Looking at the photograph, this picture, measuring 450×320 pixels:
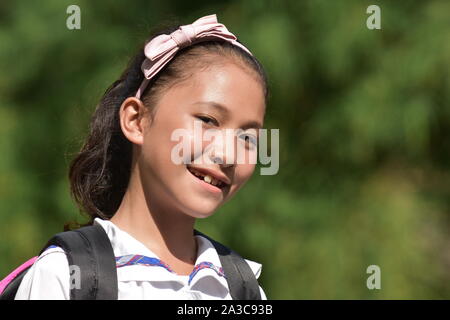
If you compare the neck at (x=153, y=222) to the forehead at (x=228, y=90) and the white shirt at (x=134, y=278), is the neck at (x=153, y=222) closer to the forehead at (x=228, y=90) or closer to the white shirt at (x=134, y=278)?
the white shirt at (x=134, y=278)

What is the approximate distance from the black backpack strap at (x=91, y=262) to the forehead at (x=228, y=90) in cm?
30

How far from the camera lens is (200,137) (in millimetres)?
1389

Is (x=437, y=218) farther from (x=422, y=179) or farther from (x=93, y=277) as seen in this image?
(x=93, y=277)

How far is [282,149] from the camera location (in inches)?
119

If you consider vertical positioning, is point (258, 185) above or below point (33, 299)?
above

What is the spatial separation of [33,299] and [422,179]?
6.82ft

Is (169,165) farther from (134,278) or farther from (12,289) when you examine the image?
(12,289)

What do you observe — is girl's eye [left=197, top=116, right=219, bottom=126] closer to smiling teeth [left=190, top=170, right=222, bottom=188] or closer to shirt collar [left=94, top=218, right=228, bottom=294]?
smiling teeth [left=190, top=170, right=222, bottom=188]

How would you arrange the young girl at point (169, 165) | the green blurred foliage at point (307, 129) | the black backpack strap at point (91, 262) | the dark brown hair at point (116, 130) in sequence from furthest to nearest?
the green blurred foliage at point (307, 129)
the dark brown hair at point (116, 130)
the young girl at point (169, 165)
the black backpack strap at point (91, 262)

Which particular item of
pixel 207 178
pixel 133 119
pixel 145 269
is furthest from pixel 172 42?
pixel 145 269

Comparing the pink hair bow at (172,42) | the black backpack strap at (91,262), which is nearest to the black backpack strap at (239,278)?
the black backpack strap at (91,262)

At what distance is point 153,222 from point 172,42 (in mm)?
349

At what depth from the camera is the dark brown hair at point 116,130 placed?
4.94ft
